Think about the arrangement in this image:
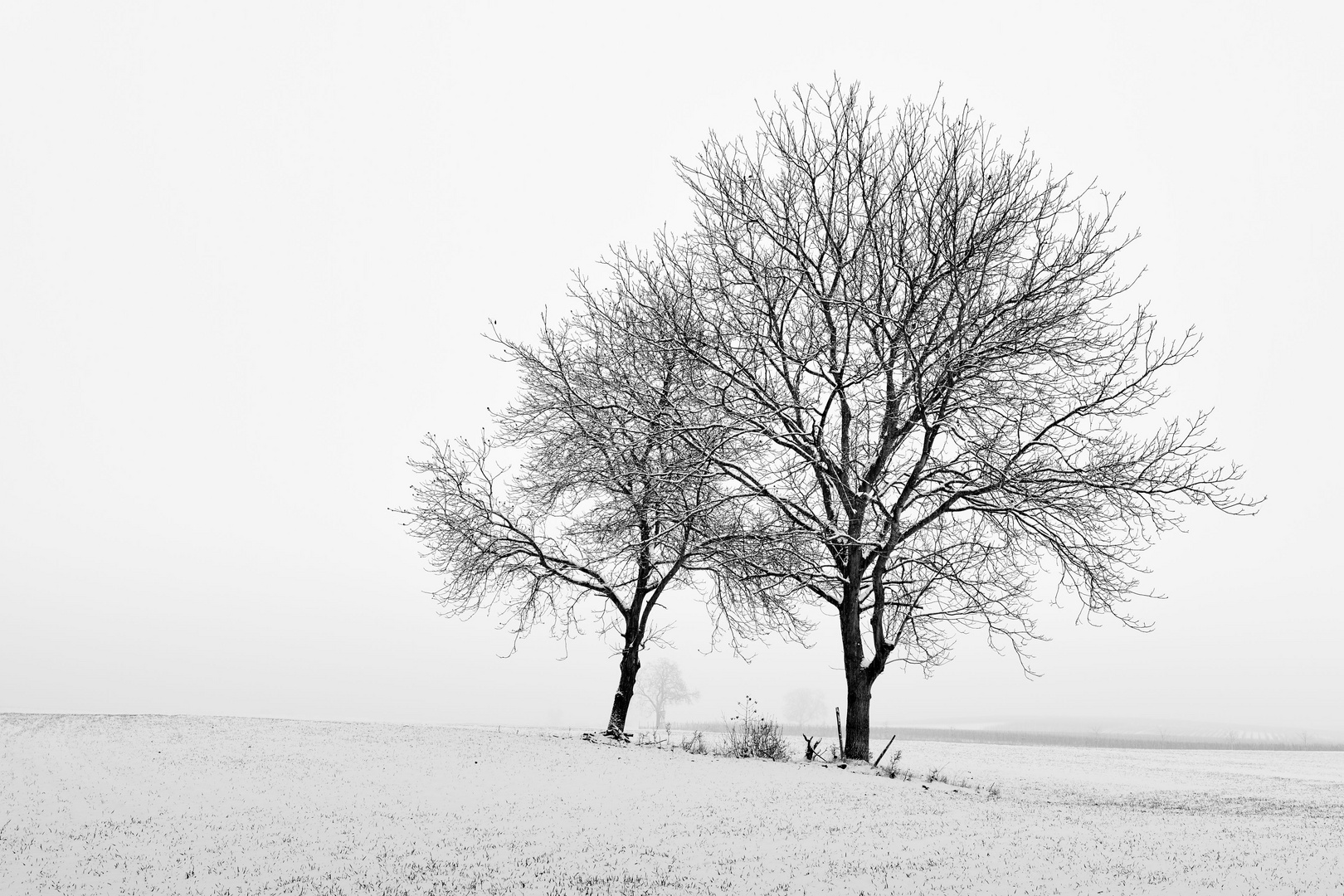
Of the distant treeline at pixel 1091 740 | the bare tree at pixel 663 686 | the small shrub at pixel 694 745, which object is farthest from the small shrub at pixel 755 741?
the bare tree at pixel 663 686

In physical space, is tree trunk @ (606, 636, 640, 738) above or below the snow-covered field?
above

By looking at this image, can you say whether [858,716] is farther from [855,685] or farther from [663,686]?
[663,686]

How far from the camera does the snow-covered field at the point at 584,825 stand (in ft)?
24.3

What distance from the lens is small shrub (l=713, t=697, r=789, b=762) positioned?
17.9 meters

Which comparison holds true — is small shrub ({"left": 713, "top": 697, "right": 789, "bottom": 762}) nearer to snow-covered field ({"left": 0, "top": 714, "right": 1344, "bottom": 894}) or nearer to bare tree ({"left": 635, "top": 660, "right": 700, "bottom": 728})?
snow-covered field ({"left": 0, "top": 714, "right": 1344, "bottom": 894})

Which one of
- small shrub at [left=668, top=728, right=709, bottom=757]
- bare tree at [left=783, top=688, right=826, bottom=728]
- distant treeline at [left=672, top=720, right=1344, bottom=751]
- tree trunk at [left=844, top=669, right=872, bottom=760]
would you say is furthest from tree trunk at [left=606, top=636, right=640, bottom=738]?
bare tree at [left=783, top=688, right=826, bottom=728]

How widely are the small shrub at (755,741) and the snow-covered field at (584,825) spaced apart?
1838 millimetres

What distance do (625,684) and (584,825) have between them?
10357 millimetres

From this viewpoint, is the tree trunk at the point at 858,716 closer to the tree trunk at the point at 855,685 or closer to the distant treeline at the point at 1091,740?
the tree trunk at the point at 855,685

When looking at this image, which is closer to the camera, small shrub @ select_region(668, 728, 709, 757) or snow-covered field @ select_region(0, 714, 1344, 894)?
snow-covered field @ select_region(0, 714, 1344, 894)

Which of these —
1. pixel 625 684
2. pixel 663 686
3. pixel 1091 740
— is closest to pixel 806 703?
pixel 663 686

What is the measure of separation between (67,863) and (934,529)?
16604 mm

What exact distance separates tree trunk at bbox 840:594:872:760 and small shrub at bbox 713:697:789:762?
1549mm

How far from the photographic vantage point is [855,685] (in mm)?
16797
